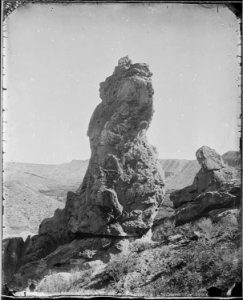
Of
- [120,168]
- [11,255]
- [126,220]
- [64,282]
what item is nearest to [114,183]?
[120,168]

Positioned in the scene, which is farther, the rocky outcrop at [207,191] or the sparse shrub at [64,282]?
the rocky outcrop at [207,191]

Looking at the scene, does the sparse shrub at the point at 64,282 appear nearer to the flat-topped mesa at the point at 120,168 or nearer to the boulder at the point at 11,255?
the boulder at the point at 11,255

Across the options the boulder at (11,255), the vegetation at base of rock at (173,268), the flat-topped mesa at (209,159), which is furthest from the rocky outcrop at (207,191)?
the boulder at (11,255)

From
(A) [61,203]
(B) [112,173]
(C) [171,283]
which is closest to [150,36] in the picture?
(B) [112,173]

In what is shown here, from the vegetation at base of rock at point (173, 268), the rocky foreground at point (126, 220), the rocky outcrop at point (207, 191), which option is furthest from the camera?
the rocky outcrop at point (207, 191)

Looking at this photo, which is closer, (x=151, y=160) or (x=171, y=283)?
(x=171, y=283)

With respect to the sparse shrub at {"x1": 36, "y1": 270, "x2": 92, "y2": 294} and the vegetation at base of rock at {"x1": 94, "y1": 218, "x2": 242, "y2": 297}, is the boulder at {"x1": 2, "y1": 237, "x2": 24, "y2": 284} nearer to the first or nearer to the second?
the sparse shrub at {"x1": 36, "y1": 270, "x2": 92, "y2": 294}

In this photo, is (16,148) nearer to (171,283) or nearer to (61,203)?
(61,203)

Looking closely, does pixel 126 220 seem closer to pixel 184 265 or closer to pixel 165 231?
pixel 165 231
